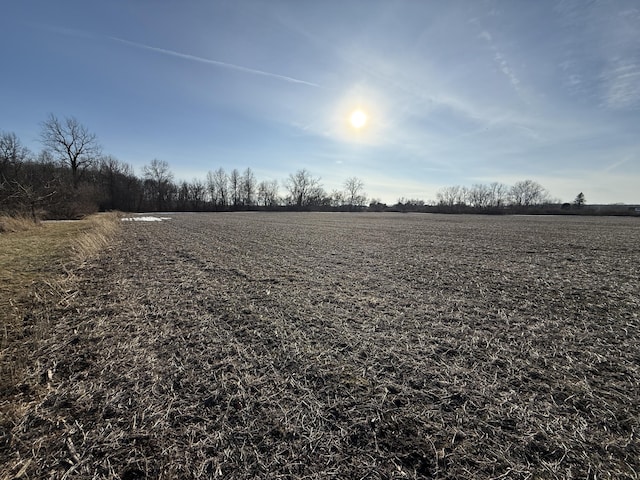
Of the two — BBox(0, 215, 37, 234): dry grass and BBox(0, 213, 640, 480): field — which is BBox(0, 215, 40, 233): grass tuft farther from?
BBox(0, 213, 640, 480): field

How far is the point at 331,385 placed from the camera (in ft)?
10.7

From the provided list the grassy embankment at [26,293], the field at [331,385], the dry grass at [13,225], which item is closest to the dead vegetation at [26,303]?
the grassy embankment at [26,293]

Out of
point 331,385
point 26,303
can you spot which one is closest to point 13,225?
point 26,303

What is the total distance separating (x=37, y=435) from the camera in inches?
98.8

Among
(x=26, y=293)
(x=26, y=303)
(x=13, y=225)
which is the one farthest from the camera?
(x=13, y=225)

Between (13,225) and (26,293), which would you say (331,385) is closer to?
(26,293)

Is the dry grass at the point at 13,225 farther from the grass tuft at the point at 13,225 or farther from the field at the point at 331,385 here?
the field at the point at 331,385

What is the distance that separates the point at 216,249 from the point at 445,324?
35.1 feet

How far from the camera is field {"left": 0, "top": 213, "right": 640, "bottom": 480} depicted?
2299 millimetres

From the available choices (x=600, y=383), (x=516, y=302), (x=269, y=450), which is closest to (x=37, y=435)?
(x=269, y=450)

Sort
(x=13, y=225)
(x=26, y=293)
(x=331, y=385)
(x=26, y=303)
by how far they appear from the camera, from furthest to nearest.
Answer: (x=13, y=225) < (x=26, y=293) < (x=26, y=303) < (x=331, y=385)

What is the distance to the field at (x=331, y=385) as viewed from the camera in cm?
230

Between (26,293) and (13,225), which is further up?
(13,225)

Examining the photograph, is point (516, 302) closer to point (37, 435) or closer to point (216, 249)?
point (37, 435)
